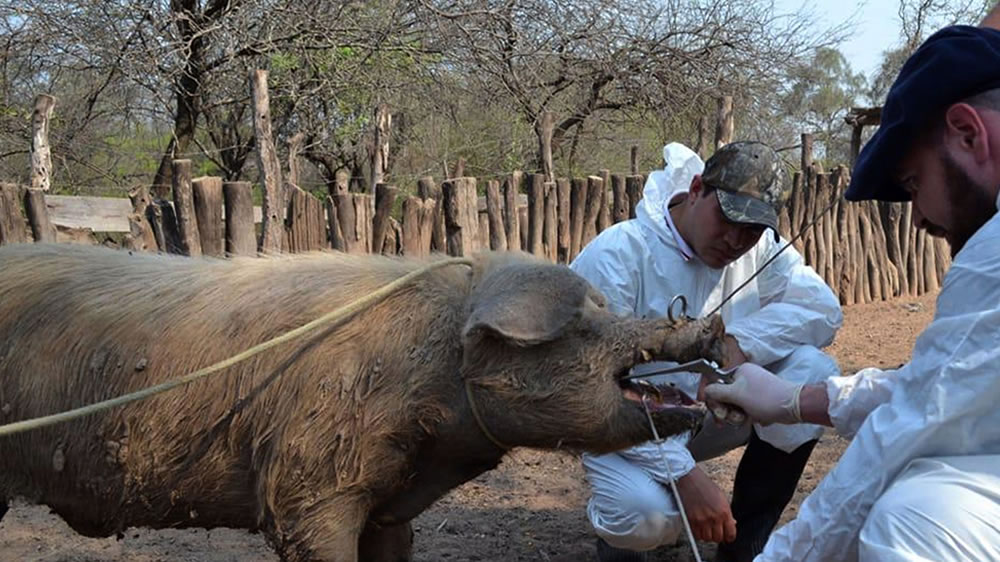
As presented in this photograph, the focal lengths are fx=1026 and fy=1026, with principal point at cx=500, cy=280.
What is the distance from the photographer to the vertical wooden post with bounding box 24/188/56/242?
22.6ft

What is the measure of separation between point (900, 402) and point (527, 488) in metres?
3.88

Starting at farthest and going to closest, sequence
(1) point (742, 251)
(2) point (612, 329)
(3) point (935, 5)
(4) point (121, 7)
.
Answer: (3) point (935, 5) < (4) point (121, 7) < (1) point (742, 251) < (2) point (612, 329)

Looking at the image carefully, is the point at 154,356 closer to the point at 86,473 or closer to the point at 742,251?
the point at 86,473

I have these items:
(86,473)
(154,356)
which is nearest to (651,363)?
(154,356)

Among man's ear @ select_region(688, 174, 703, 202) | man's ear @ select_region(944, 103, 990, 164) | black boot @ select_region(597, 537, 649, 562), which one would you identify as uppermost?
man's ear @ select_region(944, 103, 990, 164)

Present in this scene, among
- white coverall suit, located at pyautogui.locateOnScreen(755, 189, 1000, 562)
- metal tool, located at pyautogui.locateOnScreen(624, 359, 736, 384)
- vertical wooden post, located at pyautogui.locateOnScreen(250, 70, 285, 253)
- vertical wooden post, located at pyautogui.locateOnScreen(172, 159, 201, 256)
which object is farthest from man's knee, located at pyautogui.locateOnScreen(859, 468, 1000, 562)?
vertical wooden post, located at pyautogui.locateOnScreen(250, 70, 285, 253)

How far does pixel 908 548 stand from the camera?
2.22 m

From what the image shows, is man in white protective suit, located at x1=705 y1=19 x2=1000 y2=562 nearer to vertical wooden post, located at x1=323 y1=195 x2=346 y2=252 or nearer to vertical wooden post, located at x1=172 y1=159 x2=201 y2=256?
vertical wooden post, located at x1=172 y1=159 x2=201 y2=256

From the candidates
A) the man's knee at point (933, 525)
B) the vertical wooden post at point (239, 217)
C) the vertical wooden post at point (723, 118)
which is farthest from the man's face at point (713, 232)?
the vertical wooden post at point (723, 118)

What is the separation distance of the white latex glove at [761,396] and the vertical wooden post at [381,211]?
5.14 m

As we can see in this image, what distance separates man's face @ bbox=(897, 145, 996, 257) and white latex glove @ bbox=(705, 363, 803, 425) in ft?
1.98

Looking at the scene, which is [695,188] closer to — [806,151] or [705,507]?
[705,507]

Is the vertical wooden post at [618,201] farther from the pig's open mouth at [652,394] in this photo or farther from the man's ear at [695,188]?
the pig's open mouth at [652,394]

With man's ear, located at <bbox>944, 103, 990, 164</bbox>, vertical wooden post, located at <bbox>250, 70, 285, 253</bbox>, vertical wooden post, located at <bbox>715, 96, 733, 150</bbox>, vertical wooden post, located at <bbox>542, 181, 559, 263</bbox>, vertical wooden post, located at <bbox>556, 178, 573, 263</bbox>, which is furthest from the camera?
vertical wooden post, located at <bbox>715, 96, 733, 150</bbox>
